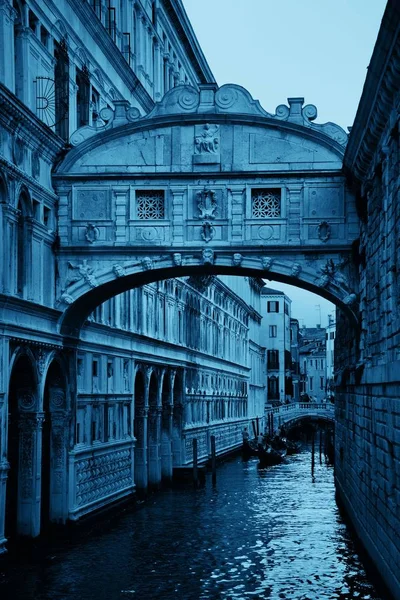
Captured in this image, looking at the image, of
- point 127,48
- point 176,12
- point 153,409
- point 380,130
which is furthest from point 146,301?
point 380,130

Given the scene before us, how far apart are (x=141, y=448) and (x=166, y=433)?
4260 millimetres

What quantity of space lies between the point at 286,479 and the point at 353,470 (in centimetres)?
1948

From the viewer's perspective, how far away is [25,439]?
19641 mm

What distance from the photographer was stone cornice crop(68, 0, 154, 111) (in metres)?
24.0

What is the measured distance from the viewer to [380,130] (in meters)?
15.7

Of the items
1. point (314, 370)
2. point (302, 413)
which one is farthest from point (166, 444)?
point (314, 370)

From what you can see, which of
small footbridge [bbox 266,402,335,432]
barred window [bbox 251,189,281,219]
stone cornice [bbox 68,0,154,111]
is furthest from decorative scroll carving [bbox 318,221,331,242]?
small footbridge [bbox 266,402,335,432]

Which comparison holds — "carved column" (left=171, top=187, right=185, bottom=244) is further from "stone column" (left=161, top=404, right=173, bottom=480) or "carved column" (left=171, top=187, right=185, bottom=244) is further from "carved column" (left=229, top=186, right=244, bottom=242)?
"stone column" (left=161, top=404, right=173, bottom=480)

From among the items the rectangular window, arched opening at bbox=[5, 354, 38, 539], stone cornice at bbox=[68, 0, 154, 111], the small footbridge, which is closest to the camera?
arched opening at bbox=[5, 354, 38, 539]

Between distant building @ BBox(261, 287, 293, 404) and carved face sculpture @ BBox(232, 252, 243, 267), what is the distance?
79.6 metres

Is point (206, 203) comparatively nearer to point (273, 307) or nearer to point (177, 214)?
point (177, 214)

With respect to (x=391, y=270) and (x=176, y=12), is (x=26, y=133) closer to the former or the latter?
(x=391, y=270)

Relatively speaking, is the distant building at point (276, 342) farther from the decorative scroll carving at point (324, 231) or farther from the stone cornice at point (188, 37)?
the decorative scroll carving at point (324, 231)

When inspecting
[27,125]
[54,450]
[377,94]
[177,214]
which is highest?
[27,125]
